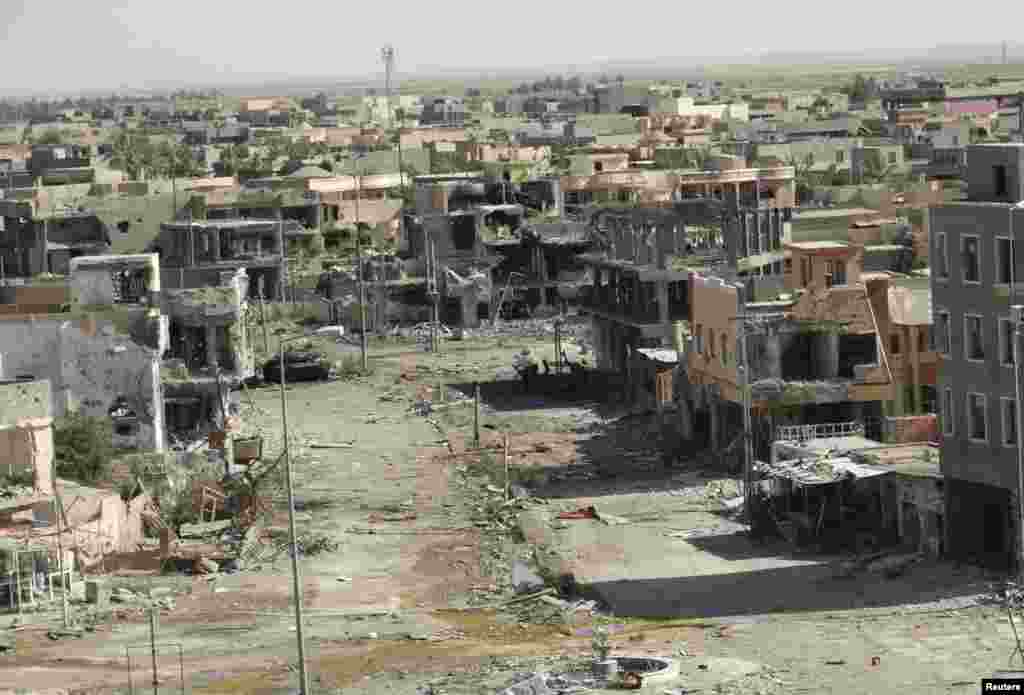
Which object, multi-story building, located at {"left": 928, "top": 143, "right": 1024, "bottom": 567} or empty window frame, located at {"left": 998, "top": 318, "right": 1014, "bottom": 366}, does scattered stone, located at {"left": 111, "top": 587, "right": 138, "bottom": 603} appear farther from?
empty window frame, located at {"left": 998, "top": 318, "right": 1014, "bottom": 366}

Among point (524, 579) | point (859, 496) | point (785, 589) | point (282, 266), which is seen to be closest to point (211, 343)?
point (524, 579)

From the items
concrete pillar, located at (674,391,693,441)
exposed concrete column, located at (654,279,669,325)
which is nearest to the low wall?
concrete pillar, located at (674,391,693,441)

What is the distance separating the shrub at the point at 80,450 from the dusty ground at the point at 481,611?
314 centimetres

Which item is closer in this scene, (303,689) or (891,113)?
(303,689)

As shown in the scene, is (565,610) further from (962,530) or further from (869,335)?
(869,335)

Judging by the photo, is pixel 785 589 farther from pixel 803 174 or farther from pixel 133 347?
pixel 803 174

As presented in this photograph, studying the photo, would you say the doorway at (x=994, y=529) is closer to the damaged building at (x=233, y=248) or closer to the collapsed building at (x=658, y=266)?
the collapsed building at (x=658, y=266)

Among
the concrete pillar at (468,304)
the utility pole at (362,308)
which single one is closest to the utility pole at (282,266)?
the utility pole at (362,308)

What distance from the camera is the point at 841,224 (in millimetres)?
61688

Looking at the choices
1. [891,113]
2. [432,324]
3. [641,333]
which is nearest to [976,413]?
[641,333]

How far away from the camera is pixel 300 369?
63.4 meters

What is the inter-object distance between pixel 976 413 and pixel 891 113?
101 metres

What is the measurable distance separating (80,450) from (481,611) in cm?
1010

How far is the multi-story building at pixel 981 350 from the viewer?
34.5 m
